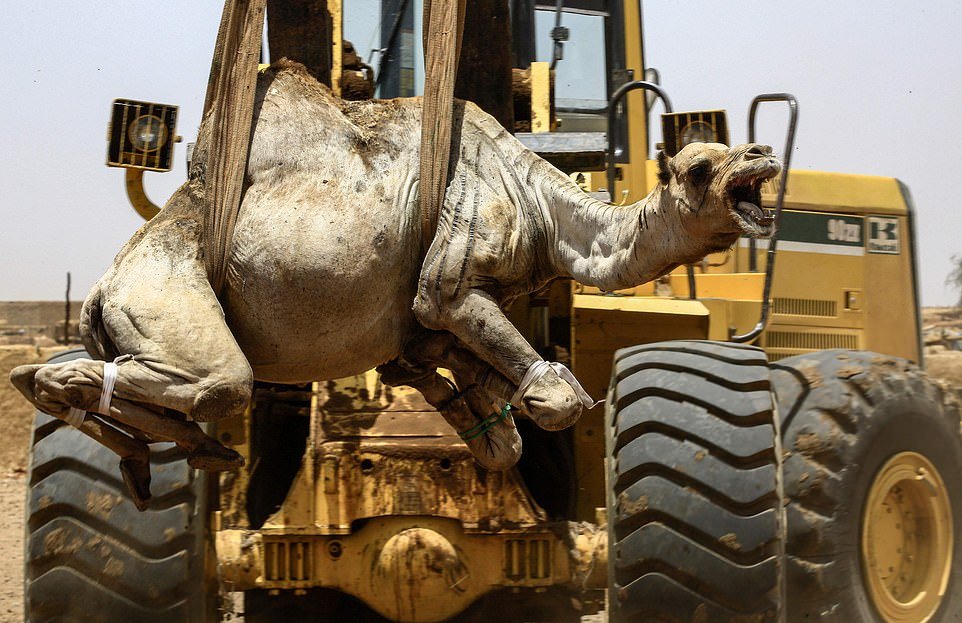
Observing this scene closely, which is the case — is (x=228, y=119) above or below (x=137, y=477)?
above

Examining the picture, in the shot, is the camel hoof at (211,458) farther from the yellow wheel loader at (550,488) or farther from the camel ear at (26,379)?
the yellow wheel loader at (550,488)

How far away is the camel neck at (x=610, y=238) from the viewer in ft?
12.2

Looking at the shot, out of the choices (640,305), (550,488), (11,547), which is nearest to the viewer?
(550,488)

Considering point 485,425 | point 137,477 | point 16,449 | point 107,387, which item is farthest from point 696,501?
point 16,449

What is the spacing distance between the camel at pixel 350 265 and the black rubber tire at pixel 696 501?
0.71 m

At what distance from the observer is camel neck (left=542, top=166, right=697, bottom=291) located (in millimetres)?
3707

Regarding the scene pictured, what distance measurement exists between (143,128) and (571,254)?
2.53 m

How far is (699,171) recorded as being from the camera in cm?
358

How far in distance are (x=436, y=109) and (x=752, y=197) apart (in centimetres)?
104

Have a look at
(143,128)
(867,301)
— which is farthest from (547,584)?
(867,301)

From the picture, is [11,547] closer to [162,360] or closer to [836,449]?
[162,360]

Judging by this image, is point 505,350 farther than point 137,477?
No

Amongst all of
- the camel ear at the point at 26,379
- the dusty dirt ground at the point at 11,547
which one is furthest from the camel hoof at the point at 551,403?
the dusty dirt ground at the point at 11,547

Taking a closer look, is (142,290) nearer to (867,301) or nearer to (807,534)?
(807,534)
